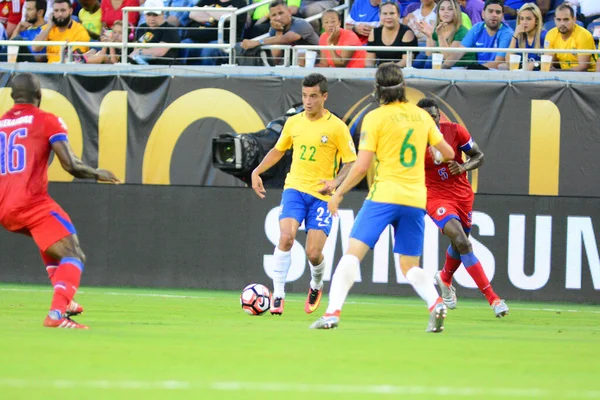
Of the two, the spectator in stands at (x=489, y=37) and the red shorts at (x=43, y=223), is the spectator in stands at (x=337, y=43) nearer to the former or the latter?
the spectator in stands at (x=489, y=37)

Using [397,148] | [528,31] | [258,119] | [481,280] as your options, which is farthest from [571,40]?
[397,148]

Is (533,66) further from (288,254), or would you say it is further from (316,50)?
(288,254)

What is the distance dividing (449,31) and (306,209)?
6.94 metres

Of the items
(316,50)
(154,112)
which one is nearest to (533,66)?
(316,50)

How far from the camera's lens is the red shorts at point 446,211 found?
12.5 m

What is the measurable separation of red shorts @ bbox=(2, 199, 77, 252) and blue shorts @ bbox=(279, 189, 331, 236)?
342 cm

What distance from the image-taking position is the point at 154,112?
58.7ft

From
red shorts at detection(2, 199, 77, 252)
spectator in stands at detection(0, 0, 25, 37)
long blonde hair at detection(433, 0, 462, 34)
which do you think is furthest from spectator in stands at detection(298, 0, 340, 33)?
red shorts at detection(2, 199, 77, 252)

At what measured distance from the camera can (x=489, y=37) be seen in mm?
17750

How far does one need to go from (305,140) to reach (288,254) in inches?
50.0

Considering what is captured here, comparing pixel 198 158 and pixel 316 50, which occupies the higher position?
pixel 316 50

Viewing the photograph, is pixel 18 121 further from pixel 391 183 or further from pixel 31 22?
pixel 31 22

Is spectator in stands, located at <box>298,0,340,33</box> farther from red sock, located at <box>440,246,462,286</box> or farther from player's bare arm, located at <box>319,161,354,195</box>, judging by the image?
player's bare arm, located at <box>319,161,354,195</box>

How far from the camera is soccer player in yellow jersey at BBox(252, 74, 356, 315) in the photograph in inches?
468
